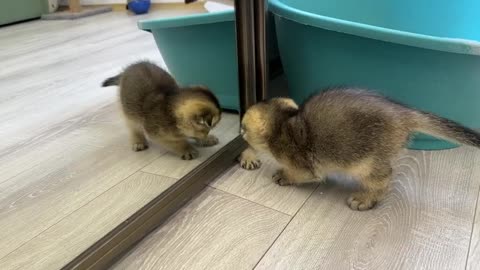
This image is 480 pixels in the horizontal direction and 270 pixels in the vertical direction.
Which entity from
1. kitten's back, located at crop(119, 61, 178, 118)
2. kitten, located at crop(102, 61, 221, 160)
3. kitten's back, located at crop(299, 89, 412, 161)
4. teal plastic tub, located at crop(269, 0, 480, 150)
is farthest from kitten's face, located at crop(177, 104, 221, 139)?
teal plastic tub, located at crop(269, 0, 480, 150)

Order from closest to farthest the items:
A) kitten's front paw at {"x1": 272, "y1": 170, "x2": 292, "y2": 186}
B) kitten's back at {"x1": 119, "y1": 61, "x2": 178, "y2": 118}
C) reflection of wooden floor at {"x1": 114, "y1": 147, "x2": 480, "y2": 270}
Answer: reflection of wooden floor at {"x1": 114, "y1": 147, "x2": 480, "y2": 270} < kitten's front paw at {"x1": 272, "y1": 170, "x2": 292, "y2": 186} < kitten's back at {"x1": 119, "y1": 61, "x2": 178, "y2": 118}

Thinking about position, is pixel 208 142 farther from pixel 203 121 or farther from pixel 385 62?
pixel 385 62

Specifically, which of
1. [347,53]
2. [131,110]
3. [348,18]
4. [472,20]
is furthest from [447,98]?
[131,110]

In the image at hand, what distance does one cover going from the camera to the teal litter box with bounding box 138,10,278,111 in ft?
4.19

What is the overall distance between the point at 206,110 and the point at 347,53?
405 millimetres

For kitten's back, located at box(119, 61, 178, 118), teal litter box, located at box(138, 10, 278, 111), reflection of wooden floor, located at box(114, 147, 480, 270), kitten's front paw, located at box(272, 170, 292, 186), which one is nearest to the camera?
reflection of wooden floor, located at box(114, 147, 480, 270)

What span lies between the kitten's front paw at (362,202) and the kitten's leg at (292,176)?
100 mm

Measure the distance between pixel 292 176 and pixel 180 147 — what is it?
33 centimetres

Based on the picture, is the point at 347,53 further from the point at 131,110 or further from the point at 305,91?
the point at 131,110

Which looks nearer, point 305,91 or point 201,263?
point 201,263

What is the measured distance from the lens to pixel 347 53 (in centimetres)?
112

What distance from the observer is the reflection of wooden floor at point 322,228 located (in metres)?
0.78

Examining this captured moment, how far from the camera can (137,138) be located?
1.21 metres

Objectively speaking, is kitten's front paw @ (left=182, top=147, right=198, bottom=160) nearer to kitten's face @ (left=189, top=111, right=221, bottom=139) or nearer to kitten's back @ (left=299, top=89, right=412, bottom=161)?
kitten's face @ (left=189, top=111, right=221, bottom=139)
